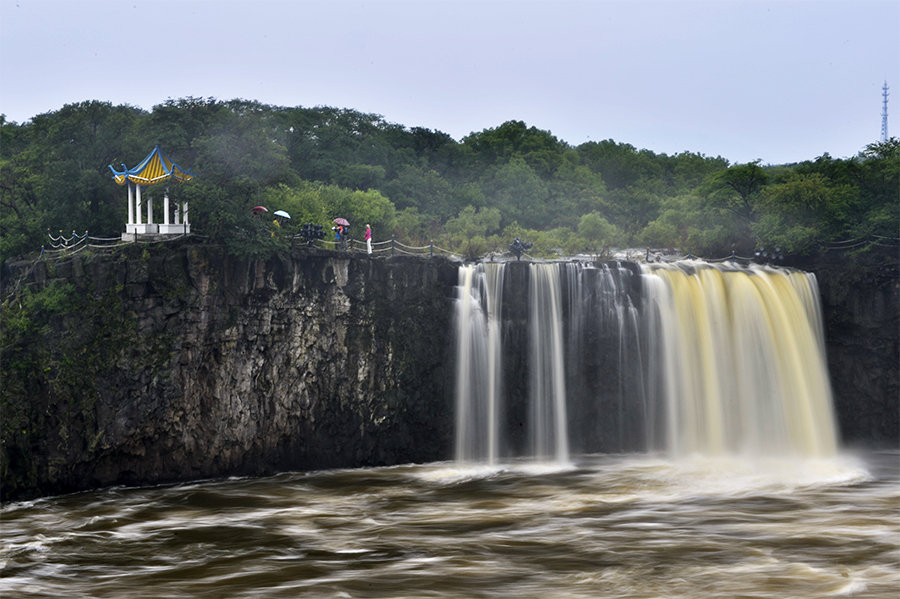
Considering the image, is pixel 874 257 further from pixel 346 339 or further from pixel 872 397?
pixel 346 339

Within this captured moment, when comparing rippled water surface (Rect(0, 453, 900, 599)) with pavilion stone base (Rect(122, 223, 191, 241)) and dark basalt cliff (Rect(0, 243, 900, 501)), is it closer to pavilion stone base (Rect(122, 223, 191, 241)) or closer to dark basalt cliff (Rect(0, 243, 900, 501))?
dark basalt cliff (Rect(0, 243, 900, 501))

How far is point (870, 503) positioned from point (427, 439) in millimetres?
14998

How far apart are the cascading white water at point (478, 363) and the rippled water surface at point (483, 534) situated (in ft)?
5.39

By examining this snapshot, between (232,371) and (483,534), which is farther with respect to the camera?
(232,371)

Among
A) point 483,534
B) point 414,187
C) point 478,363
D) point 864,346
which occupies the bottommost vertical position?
point 483,534

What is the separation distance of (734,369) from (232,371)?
17.8 metres

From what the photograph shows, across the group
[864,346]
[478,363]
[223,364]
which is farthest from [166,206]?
[864,346]

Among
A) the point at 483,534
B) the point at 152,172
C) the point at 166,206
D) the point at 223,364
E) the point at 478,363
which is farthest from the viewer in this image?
the point at 478,363

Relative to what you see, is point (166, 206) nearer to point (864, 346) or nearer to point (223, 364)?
point (223, 364)

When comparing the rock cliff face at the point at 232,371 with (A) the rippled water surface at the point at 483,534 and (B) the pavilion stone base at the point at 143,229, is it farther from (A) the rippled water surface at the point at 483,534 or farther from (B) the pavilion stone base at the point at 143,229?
(B) the pavilion stone base at the point at 143,229

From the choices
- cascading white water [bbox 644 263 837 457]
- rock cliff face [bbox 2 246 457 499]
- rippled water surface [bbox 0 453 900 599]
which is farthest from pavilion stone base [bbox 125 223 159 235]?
cascading white water [bbox 644 263 837 457]

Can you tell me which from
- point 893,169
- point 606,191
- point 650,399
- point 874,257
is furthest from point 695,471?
point 606,191

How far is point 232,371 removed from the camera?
33375 mm

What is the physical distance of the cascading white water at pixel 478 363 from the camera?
35.5 meters
